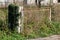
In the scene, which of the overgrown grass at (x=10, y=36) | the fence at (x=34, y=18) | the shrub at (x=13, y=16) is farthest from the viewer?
the fence at (x=34, y=18)

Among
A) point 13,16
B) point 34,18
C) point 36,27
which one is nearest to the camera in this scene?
point 13,16

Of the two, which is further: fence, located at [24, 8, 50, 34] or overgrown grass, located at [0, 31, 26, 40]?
fence, located at [24, 8, 50, 34]

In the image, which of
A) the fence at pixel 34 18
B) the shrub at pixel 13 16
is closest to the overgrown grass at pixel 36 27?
the fence at pixel 34 18

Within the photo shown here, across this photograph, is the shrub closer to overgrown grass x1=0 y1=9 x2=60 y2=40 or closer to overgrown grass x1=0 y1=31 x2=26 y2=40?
overgrown grass x1=0 y1=9 x2=60 y2=40

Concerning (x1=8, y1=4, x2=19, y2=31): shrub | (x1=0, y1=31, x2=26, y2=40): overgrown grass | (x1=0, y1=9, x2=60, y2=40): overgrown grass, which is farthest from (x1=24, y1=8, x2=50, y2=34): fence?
(x1=0, y1=31, x2=26, y2=40): overgrown grass

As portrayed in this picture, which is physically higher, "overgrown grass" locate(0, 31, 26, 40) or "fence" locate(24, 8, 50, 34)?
"fence" locate(24, 8, 50, 34)

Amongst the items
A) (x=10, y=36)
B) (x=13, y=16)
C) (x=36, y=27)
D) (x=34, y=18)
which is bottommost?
(x=10, y=36)

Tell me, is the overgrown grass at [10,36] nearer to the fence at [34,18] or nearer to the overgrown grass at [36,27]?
the overgrown grass at [36,27]

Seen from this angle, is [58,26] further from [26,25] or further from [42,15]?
[26,25]

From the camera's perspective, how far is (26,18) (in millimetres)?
13656

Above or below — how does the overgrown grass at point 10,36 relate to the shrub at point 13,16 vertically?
below

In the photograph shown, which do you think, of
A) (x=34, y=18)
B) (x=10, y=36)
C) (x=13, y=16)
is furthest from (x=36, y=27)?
(x=10, y=36)

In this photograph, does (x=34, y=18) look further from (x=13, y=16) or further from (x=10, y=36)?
(x=10, y=36)

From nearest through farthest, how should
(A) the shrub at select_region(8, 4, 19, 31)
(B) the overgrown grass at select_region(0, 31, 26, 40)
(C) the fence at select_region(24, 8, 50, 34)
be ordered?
(B) the overgrown grass at select_region(0, 31, 26, 40), (A) the shrub at select_region(8, 4, 19, 31), (C) the fence at select_region(24, 8, 50, 34)
